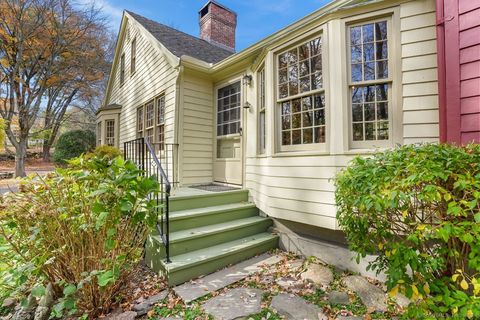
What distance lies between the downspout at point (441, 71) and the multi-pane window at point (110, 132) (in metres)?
10.0

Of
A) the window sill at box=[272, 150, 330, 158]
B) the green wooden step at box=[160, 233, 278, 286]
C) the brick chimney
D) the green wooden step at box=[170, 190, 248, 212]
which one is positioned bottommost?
the green wooden step at box=[160, 233, 278, 286]

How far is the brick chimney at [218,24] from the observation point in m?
9.76

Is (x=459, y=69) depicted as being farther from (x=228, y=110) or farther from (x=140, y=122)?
(x=140, y=122)

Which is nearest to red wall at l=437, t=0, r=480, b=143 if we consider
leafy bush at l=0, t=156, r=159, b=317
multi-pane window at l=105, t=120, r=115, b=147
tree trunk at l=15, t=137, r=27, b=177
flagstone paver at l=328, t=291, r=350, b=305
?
flagstone paver at l=328, t=291, r=350, b=305

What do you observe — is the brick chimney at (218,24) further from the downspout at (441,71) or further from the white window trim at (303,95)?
the downspout at (441,71)

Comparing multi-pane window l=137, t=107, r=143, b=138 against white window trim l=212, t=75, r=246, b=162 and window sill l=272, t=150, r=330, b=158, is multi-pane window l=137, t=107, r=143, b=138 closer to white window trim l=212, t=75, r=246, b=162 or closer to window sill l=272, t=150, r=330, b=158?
white window trim l=212, t=75, r=246, b=162

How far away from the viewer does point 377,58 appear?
307 cm

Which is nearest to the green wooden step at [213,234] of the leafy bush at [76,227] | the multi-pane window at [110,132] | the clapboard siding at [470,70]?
the leafy bush at [76,227]

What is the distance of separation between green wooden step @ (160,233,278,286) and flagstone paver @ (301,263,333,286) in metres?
0.82

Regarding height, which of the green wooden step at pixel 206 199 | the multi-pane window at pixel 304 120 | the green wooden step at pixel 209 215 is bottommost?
the green wooden step at pixel 209 215

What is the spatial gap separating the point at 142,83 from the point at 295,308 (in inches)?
291

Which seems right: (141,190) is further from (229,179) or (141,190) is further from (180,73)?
(180,73)

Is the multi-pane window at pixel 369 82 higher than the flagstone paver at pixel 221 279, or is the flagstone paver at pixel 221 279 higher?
the multi-pane window at pixel 369 82

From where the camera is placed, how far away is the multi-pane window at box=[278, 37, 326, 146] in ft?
11.3
